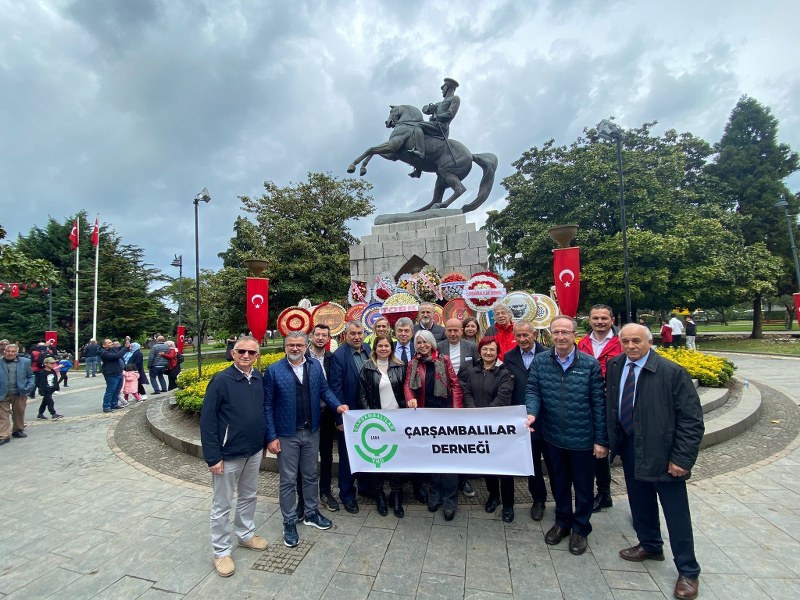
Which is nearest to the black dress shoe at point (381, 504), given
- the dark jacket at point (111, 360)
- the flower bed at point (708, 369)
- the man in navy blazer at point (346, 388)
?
the man in navy blazer at point (346, 388)

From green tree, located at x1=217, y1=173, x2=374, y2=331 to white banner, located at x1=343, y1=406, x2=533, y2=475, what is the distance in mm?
17231

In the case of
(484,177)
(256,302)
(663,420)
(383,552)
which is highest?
(484,177)

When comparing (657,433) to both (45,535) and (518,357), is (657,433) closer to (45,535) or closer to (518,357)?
(518,357)

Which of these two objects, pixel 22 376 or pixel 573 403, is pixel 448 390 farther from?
pixel 22 376

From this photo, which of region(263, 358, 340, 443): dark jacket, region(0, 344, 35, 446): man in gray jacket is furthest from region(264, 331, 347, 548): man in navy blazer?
region(0, 344, 35, 446): man in gray jacket

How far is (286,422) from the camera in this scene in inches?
133

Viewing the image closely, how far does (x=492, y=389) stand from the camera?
11.8 feet

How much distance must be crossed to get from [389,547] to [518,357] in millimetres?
2088

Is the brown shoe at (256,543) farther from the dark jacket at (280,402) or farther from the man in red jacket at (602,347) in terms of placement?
the man in red jacket at (602,347)

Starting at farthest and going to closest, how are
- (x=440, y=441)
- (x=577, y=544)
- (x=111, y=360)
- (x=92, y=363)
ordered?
(x=92, y=363), (x=111, y=360), (x=440, y=441), (x=577, y=544)

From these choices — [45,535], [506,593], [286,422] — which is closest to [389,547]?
[506,593]

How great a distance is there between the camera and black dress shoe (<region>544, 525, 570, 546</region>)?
3.12 meters

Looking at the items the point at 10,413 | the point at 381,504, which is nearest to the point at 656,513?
the point at 381,504

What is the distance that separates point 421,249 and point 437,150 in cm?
320
